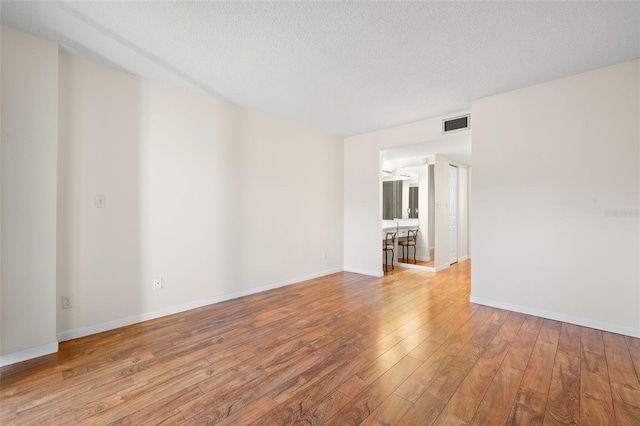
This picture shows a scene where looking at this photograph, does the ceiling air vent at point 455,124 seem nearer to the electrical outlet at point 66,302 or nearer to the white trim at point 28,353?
the electrical outlet at point 66,302

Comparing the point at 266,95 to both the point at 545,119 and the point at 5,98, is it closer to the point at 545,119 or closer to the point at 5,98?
the point at 5,98

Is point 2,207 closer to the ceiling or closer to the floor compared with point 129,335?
closer to the ceiling

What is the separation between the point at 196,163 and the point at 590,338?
15.1 ft

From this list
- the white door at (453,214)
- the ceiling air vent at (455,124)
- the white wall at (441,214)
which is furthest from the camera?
the white door at (453,214)

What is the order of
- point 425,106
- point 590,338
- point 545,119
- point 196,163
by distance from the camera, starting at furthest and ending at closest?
point 425,106, point 196,163, point 545,119, point 590,338

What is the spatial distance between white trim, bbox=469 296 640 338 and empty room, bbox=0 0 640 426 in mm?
14

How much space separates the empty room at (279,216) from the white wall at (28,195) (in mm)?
14

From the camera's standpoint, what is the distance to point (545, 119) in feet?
10.3

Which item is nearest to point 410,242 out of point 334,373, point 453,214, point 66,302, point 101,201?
point 453,214

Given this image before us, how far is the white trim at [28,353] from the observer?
2152mm

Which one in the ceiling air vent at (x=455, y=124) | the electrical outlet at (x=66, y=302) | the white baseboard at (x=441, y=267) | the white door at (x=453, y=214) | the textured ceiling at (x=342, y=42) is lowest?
the white baseboard at (x=441, y=267)

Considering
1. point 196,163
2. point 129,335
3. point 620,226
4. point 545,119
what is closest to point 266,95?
point 196,163

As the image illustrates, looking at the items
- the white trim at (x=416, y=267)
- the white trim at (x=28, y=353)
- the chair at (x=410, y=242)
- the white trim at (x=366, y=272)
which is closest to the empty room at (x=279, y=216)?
the white trim at (x=28, y=353)

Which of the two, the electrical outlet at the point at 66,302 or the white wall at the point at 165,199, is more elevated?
the white wall at the point at 165,199
